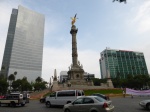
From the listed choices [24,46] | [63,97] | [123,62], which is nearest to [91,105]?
[63,97]

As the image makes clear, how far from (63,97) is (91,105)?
898cm

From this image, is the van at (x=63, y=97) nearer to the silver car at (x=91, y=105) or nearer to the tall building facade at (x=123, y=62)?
the silver car at (x=91, y=105)

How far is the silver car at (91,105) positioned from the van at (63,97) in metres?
6.10

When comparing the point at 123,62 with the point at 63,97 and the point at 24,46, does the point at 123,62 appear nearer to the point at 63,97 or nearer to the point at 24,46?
the point at 24,46

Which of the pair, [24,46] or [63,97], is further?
[24,46]

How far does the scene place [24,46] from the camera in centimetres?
17400

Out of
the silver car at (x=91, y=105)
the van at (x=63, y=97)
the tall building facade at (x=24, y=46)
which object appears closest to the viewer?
the silver car at (x=91, y=105)

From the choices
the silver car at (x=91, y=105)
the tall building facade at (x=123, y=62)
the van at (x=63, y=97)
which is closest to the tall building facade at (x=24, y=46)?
the tall building facade at (x=123, y=62)

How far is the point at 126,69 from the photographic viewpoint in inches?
6658

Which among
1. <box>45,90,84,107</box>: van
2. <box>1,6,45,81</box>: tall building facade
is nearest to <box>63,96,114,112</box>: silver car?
<box>45,90,84,107</box>: van

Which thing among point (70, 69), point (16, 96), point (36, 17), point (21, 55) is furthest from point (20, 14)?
point (16, 96)

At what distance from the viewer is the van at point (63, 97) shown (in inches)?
760

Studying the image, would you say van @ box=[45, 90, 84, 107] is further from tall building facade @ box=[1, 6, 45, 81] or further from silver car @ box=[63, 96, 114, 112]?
tall building facade @ box=[1, 6, 45, 81]

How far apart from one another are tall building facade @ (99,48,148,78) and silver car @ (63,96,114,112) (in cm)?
15799
